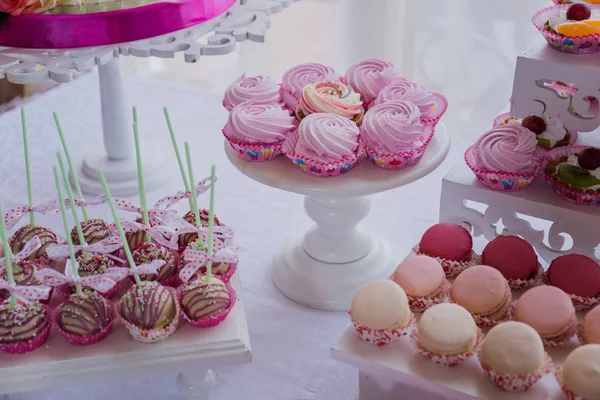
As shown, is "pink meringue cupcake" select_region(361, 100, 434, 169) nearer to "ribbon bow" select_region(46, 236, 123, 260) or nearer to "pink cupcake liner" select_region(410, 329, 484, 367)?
"pink cupcake liner" select_region(410, 329, 484, 367)

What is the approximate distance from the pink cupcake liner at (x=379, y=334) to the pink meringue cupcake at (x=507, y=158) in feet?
1.36

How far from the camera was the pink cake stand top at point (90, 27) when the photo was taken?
1.73m

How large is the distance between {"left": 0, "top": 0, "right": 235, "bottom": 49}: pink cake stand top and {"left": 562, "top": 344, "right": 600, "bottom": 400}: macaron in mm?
1094

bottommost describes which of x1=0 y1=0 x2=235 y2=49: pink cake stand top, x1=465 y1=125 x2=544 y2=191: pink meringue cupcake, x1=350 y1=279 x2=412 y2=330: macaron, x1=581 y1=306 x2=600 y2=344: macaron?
x1=581 y1=306 x2=600 y2=344: macaron

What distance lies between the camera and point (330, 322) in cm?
179

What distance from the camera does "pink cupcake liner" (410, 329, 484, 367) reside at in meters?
1.28

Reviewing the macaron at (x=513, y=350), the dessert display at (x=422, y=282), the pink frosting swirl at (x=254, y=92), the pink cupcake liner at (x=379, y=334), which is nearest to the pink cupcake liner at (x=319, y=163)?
the pink frosting swirl at (x=254, y=92)

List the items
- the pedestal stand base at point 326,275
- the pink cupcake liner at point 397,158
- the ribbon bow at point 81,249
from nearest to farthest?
the ribbon bow at point 81,249 < the pink cupcake liner at point 397,158 < the pedestal stand base at point 326,275

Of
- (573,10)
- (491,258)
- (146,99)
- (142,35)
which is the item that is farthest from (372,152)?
(146,99)

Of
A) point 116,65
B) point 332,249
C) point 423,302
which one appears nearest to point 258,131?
point 332,249

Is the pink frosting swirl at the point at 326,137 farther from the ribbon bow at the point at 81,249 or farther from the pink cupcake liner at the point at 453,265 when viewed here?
the ribbon bow at the point at 81,249

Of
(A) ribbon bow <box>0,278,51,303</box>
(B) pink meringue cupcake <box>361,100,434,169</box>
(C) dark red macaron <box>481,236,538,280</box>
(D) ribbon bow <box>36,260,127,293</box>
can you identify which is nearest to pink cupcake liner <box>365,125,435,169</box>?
(B) pink meringue cupcake <box>361,100,434,169</box>

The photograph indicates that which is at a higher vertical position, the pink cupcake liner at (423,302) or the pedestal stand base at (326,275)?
the pink cupcake liner at (423,302)

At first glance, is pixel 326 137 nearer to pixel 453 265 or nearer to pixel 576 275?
pixel 453 265
